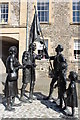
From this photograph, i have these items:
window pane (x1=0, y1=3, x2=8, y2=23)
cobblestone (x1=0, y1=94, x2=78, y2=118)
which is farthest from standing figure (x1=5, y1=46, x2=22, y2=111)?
window pane (x1=0, y1=3, x2=8, y2=23)

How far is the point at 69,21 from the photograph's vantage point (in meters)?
13.5

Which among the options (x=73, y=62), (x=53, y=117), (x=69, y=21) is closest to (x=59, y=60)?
(x=53, y=117)

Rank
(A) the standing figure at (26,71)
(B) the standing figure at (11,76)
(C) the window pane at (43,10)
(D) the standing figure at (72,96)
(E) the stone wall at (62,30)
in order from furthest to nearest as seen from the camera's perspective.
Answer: (C) the window pane at (43,10)
(E) the stone wall at (62,30)
(A) the standing figure at (26,71)
(B) the standing figure at (11,76)
(D) the standing figure at (72,96)

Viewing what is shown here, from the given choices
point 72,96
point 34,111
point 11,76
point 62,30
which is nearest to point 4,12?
point 62,30

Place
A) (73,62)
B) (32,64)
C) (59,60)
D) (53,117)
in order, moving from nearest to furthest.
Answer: (53,117) → (59,60) → (32,64) → (73,62)

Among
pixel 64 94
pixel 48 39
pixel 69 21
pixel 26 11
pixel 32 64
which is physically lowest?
pixel 64 94

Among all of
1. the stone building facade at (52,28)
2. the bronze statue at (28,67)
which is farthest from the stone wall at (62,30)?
the bronze statue at (28,67)

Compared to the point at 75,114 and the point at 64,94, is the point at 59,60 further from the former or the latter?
the point at 75,114

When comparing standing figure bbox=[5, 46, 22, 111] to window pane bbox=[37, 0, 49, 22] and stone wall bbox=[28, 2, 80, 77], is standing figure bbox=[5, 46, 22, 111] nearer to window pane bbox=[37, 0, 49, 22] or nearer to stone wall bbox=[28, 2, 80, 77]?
stone wall bbox=[28, 2, 80, 77]

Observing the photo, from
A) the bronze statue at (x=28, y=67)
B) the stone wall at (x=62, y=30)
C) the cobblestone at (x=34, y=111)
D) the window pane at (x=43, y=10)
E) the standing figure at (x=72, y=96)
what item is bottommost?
the cobblestone at (x=34, y=111)

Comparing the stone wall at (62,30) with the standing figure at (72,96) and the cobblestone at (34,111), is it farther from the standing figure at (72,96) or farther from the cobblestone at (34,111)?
the standing figure at (72,96)

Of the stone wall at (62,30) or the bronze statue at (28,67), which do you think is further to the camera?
the stone wall at (62,30)

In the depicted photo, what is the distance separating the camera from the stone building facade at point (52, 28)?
43.7ft

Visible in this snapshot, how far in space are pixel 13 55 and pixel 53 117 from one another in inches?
84.5
